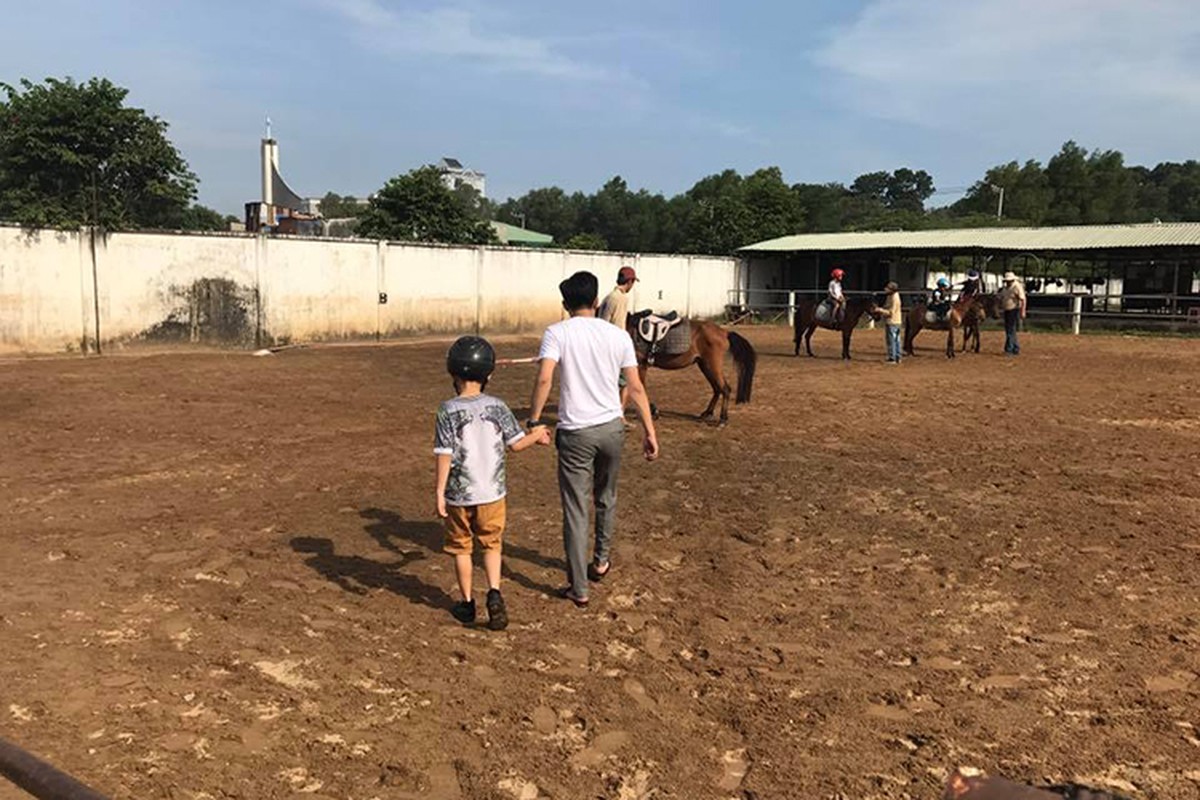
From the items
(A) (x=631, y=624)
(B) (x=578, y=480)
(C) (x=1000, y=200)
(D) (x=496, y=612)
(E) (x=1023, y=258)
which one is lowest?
(A) (x=631, y=624)

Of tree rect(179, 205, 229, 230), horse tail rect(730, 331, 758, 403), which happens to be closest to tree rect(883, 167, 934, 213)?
tree rect(179, 205, 229, 230)

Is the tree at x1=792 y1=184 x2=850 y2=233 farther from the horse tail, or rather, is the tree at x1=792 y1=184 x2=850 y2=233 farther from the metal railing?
the horse tail

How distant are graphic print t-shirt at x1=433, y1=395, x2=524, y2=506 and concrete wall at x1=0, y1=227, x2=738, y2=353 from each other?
50.6ft

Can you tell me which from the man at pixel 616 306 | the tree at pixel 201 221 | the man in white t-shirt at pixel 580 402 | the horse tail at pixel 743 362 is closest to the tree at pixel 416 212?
the tree at pixel 201 221

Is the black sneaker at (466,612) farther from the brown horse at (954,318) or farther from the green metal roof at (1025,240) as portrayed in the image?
the green metal roof at (1025,240)

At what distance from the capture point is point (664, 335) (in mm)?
9547

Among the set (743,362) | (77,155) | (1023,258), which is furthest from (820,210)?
(743,362)

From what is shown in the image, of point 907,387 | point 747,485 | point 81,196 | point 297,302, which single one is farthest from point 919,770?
point 81,196

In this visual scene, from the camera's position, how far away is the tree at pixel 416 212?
37094mm

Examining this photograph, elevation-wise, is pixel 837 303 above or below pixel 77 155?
below

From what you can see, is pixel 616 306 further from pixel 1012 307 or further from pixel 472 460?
pixel 1012 307

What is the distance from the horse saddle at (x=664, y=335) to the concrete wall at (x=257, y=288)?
12.4 m

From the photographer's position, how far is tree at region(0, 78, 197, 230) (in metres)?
30.2

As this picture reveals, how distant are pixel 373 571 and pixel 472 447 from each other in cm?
137
